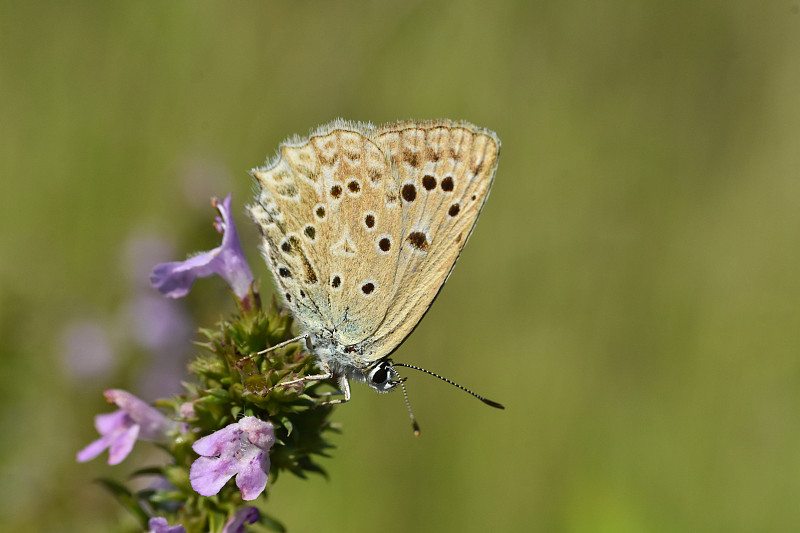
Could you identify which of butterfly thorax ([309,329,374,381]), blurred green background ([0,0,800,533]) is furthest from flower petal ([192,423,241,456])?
blurred green background ([0,0,800,533])

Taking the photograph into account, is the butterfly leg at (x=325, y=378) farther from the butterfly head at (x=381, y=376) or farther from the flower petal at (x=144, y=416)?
the flower petal at (x=144, y=416)

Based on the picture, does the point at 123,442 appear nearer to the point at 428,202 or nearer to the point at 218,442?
the point at 218,442

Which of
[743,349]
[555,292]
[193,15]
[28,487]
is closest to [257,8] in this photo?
[193,15]

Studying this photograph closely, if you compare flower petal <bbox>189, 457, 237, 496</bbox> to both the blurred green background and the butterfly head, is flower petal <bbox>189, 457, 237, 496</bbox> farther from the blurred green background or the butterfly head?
the blurred green background

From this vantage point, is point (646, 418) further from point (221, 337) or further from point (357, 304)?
point (221, 337)

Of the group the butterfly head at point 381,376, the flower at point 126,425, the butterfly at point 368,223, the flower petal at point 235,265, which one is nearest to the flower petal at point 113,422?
the flower at point 126,425

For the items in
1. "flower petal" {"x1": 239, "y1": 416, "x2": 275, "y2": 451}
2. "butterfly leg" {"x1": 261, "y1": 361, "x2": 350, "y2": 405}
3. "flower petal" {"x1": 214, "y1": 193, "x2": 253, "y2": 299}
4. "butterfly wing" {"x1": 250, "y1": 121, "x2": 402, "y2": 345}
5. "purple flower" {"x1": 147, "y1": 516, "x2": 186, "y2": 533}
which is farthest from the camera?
"butterfly wing" {"x1": 250, "y1": 121, "x2": 402, "y2": 345}

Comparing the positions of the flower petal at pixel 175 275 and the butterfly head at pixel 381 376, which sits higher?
the flower petal at pixel 175 275
